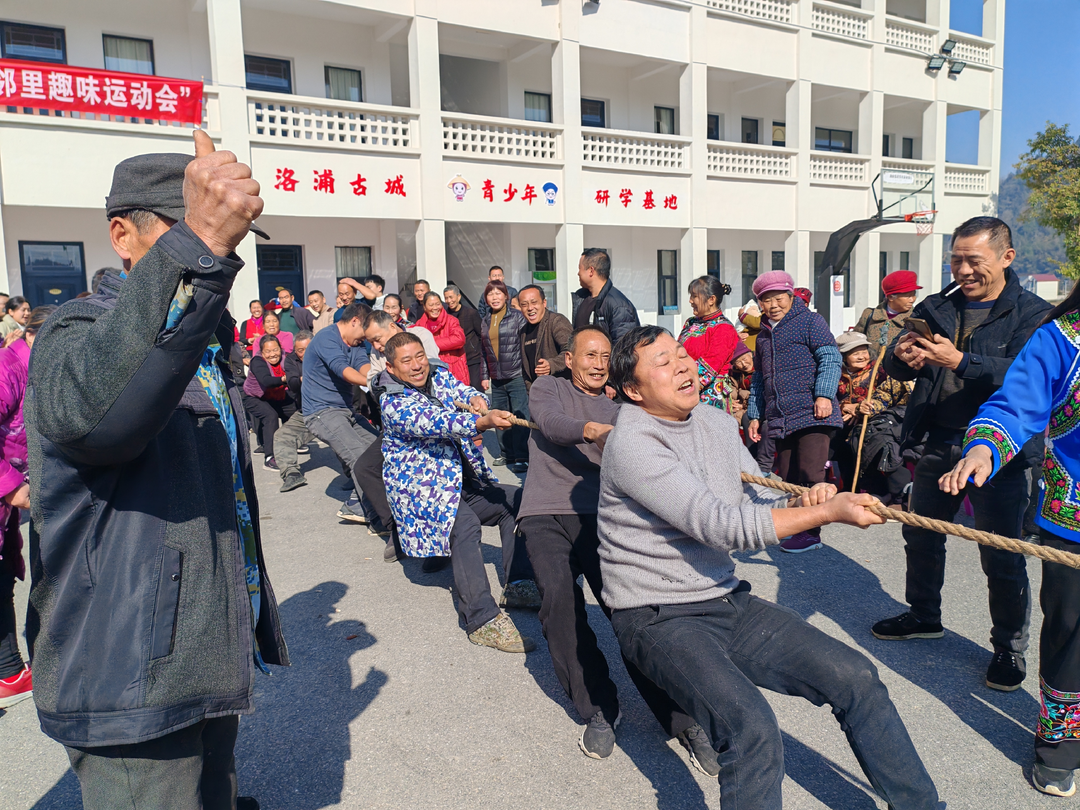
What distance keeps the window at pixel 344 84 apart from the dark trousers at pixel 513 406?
9.51 m

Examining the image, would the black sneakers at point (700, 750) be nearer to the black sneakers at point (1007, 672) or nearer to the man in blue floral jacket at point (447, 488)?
the man in blue floral jacket at point (447, 488)

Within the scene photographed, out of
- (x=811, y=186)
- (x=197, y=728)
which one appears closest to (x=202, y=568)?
(x=197, y=728)

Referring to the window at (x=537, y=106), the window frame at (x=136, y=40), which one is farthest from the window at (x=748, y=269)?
the window frame at (x=136, y=40)

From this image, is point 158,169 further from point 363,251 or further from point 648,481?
point 363,251

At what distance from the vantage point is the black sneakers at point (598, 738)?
2.97 m

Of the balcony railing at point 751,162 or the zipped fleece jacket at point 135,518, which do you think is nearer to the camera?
the zipped fleece jacket at point 135,518

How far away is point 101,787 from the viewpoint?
1.63m

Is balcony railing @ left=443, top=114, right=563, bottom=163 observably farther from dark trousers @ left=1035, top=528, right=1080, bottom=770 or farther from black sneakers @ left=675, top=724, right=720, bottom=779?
dark trousers @ left=1035, top=528, right=1080, bottom=770

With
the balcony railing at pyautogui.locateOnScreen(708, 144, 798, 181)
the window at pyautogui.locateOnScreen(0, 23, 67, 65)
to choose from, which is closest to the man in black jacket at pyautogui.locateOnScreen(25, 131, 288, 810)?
the window at pyautogui.locateOnScreen(0, 23, 67, 65)

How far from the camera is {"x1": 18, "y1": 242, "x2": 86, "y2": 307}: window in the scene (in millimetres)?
12594

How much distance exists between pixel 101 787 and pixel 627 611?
157cm

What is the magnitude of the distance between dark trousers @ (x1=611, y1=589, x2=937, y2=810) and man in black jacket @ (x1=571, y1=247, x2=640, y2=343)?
4.12 metres

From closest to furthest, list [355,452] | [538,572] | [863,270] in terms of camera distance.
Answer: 1. [538,572]
2. [355,452]
3. [863,270]

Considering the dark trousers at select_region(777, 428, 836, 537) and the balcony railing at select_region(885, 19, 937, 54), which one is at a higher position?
the balcony railing at select_region(885, 19, 937, 54)
